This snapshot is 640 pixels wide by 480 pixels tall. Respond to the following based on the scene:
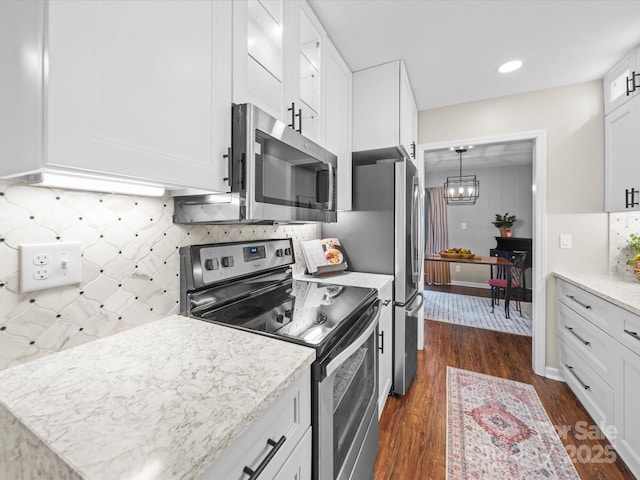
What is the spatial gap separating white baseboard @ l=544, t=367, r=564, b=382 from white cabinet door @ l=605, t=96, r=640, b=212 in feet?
4.52

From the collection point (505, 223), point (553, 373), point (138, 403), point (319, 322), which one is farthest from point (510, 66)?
point (505, 223)

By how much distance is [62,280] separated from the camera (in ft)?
2.60

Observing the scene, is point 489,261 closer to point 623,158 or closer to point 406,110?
point 623,158

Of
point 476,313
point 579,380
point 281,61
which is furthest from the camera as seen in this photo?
point 476,313

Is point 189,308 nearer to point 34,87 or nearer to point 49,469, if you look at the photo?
point 49,469

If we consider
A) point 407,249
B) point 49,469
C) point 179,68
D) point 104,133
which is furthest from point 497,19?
point 49,469

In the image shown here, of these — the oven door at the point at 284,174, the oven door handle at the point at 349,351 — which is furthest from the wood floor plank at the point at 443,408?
the oven door at the point at 284,174

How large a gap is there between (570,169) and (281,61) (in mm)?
2543

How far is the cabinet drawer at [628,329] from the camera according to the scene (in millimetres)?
1383

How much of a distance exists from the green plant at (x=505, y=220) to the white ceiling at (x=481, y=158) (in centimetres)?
102

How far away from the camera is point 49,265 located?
2.52 feet

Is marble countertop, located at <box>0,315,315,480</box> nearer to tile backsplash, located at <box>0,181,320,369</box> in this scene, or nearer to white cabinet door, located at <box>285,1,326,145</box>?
tile backsplash, located at <box>0,181,320,369</box>

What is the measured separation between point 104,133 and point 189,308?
2.39 feet

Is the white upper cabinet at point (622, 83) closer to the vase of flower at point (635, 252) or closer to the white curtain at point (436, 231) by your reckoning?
the vase of flower at point (635, 252)
